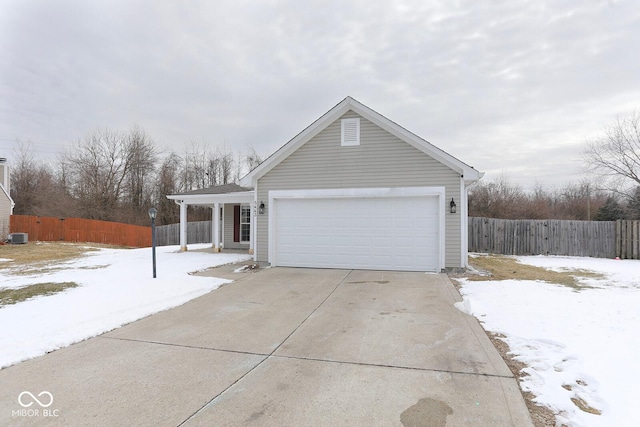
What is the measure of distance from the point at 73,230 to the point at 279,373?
24.5 meters

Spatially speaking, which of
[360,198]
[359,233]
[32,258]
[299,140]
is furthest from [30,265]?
[360,198]

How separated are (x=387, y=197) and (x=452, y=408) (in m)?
7.48

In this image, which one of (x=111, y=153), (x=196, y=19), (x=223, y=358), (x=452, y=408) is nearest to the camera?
(x=452, y=408)

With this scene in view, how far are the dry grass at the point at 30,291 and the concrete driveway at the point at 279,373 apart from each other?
3094mm

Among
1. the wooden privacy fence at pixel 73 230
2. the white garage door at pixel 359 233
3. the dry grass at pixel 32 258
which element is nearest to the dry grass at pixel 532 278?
the white garage door at pixel 359 233

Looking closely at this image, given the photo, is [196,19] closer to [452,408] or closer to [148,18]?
[148,18]

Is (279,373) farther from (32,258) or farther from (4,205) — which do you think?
(4,205)

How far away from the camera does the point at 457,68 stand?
11227mm

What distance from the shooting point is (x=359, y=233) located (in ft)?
32.6

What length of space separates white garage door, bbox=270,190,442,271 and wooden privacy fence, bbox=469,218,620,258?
7.59 meters

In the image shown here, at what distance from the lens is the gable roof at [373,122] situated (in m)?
9.23

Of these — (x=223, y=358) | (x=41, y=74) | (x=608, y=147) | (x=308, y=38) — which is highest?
(x=41, y=74)

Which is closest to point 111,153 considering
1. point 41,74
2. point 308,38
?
point 41,74

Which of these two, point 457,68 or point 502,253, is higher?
point 457,68
